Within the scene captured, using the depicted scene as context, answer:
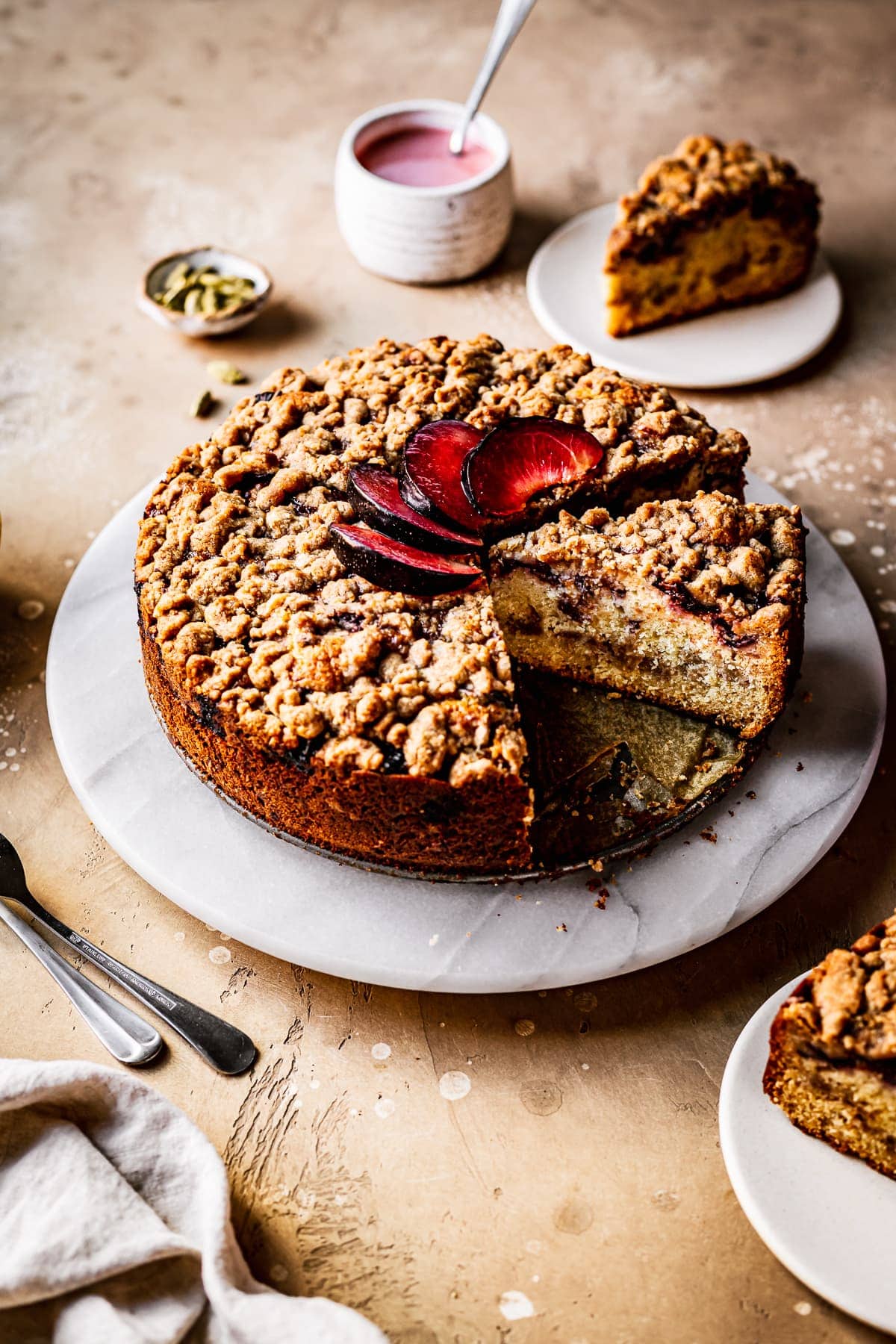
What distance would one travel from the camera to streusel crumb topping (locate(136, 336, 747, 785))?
8.39ft

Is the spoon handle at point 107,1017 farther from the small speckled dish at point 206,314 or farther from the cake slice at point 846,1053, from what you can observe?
the small speckled dish at point 206,314

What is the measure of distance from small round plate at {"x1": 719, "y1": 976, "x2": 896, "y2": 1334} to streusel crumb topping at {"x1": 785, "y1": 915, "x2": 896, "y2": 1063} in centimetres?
25

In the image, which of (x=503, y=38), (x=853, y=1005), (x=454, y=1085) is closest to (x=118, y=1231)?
(x=454, y=1085)

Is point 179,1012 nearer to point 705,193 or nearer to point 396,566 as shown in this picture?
point 396,566

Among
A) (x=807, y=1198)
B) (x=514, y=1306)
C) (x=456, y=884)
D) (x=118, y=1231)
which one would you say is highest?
(x=118, y=1231)

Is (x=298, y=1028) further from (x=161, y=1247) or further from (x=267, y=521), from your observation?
(x=267, y=521)

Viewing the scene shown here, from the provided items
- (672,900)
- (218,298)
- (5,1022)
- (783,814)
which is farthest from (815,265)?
(5,1022)

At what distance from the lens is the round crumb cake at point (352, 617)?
255 cm

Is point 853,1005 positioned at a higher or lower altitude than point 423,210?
lower

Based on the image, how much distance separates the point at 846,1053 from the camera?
222cm

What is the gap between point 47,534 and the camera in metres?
3.80

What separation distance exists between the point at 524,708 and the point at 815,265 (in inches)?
96.8

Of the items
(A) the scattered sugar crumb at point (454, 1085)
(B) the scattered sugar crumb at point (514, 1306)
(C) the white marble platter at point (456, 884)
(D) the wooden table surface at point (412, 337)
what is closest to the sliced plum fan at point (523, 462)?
(C) the white marble platter at point (456, 884)

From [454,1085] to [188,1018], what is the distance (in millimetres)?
589
